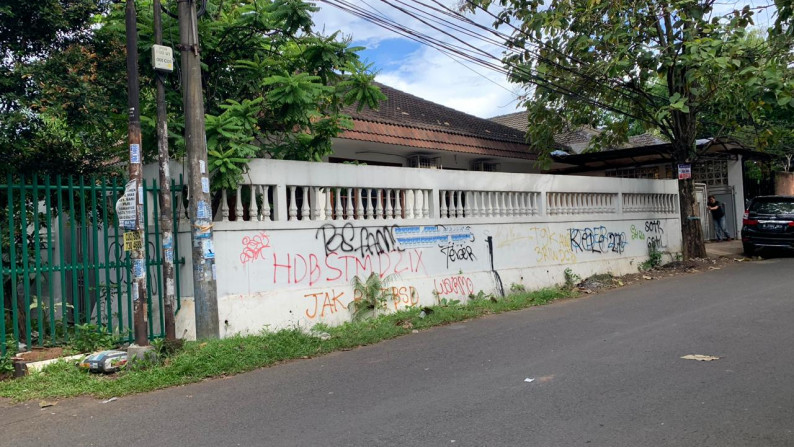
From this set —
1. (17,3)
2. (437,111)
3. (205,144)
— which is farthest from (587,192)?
(17,3)

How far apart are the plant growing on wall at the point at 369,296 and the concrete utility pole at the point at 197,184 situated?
2.25 m

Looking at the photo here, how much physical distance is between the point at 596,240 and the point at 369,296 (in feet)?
20.5

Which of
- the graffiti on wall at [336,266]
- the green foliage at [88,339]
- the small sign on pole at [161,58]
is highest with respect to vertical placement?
the small sign on pole at [161,58]

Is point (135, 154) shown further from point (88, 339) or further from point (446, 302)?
point (446, 302)

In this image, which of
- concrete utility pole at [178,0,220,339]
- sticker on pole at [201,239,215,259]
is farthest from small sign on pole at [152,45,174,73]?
sticker on pole at [201,239,215,259]

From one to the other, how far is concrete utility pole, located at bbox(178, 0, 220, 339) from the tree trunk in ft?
40.2

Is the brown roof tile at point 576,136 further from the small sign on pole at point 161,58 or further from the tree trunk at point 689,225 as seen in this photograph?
the small sign on pole at point 161,58

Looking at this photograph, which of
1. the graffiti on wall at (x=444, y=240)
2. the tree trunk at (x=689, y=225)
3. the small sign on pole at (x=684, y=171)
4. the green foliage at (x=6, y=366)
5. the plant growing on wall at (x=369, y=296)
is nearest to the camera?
the green foliage at (x=6, y=366)

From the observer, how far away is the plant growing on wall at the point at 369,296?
28.8 feet

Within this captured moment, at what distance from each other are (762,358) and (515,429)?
322 centimetres

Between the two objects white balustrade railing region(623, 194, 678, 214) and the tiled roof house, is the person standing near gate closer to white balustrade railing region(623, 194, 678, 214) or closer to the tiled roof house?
white balustrade railing region(623, 194, 678, 214)

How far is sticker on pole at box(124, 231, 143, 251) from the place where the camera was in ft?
21.5

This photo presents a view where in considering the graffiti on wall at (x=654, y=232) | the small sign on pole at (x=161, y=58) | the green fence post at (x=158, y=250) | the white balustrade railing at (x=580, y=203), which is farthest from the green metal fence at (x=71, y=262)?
the graffiti on wall at (x=654, y=232)

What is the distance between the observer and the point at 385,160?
1482 centimetres
